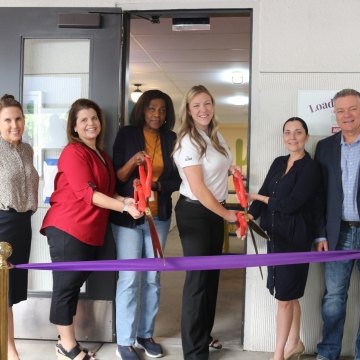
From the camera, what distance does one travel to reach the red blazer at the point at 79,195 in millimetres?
2492

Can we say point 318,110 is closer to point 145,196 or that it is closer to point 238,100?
point 145,196

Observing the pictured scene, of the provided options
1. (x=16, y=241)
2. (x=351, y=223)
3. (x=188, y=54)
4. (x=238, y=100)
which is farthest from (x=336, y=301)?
(x=238, y=100)

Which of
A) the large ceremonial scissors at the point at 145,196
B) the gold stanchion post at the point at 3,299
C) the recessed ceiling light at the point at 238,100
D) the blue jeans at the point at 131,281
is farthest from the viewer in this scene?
the recessed ceiling light at the point at 238,100

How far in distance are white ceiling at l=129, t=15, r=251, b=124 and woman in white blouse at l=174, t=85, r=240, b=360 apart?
4.49 feet

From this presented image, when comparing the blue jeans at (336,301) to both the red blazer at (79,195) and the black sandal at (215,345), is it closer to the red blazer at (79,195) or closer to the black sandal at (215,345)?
the black sandal at (215,345)

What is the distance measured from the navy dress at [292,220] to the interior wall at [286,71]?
36 cm

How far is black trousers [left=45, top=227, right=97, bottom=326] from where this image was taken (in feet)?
8.36

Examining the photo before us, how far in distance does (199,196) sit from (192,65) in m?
4.19

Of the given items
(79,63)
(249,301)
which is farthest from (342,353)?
(79,63)

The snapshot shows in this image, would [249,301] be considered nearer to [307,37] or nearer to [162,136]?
[162,136]

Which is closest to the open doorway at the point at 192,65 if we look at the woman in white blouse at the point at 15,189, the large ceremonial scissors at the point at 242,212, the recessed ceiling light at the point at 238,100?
the recessed ceiling light at the point at 238,100

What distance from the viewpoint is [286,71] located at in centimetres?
298

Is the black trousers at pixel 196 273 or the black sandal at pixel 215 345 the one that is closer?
the black trousers at pixel 196 273

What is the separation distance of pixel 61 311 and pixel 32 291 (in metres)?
0.64
